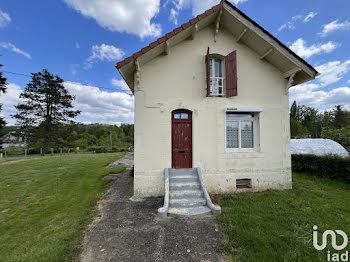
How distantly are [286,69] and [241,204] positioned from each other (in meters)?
5.94

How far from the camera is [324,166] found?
823cm

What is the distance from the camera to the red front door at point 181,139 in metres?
6.07

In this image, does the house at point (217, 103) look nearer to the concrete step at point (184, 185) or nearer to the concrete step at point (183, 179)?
the concrete step at point (183, 179)

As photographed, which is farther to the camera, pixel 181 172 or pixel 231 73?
pixel 231 73

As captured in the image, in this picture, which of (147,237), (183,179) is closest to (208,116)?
(183,179)

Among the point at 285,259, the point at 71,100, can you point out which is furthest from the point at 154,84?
the point at 71,100

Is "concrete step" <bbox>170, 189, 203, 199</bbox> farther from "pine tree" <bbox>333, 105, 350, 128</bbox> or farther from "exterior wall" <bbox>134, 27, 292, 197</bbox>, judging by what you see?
"pine tree" <bbox>333, 105, 350, 128</bbox>

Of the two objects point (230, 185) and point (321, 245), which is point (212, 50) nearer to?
point (230, 185)

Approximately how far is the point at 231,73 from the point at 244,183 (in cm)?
472

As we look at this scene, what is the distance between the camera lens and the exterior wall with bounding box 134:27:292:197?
5.84 m

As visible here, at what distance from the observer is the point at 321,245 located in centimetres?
311

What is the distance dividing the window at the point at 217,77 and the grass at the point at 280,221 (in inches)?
167

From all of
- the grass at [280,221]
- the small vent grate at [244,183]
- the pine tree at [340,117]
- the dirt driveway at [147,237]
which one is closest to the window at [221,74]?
the small vent grate at [244,183]

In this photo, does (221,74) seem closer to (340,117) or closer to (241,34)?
(241,34)
